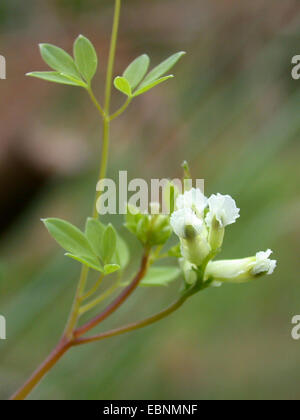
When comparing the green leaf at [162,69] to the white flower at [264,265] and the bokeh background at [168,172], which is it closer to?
the white flower at [264,265]

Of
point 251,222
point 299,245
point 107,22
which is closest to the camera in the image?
point 251,222

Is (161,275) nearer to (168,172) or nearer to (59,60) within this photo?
(59,60)

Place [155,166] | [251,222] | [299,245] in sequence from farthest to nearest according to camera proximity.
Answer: [299,245] < [155,166] < [251,222]

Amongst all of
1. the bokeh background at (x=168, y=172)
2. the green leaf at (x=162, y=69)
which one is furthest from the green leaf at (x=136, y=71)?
the bokeh background at (x=168, y=172)

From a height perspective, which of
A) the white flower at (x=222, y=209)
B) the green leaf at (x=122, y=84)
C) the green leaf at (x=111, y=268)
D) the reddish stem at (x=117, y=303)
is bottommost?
the reddish stem at (x=117, y=303)

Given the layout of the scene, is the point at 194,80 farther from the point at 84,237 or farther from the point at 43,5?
the point at 84,237
